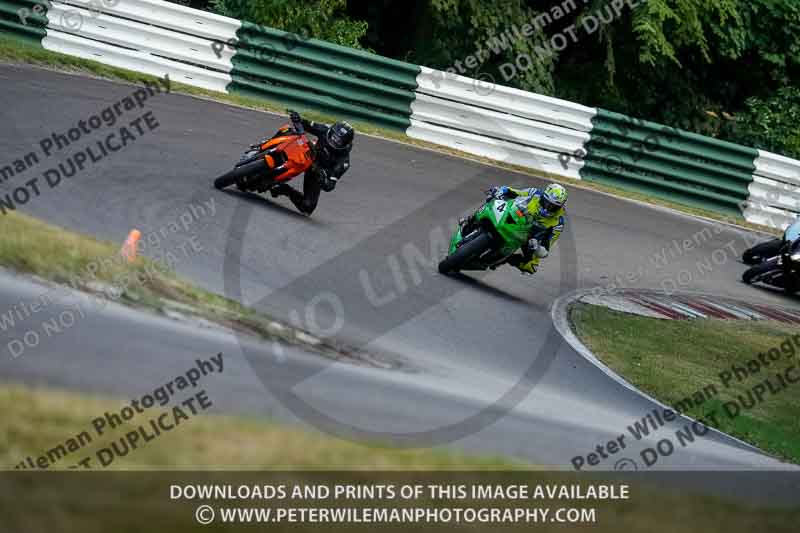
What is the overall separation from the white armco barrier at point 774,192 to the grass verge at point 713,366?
18.0ft

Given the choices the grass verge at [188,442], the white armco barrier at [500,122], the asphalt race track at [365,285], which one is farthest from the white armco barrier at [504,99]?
the grass verge at [188,442]

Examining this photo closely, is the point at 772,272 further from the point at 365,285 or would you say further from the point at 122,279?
the point at 122,279

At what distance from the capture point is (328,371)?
673cm

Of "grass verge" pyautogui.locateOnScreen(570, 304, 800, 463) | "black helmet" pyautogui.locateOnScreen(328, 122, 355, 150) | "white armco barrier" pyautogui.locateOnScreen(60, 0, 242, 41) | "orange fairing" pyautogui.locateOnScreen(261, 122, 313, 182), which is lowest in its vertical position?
"grass verge" pyautogui.locateOnScreen(570, 304, 800, 463)

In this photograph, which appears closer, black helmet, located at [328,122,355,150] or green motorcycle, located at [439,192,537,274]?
green motorcycle, located at [439,192,537,274]

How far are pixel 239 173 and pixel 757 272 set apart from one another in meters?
7.21

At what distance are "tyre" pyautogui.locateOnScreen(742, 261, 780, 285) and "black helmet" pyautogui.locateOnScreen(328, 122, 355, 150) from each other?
618cm

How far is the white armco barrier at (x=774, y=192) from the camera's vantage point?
18.0m

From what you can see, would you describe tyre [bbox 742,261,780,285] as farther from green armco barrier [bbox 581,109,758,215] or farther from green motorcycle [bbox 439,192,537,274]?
green motorcycle [bbox 439,192,537,274]

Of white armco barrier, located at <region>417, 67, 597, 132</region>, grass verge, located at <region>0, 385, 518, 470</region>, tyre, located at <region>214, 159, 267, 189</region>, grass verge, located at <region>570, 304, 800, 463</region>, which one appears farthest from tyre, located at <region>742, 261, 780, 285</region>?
grass verge, located at <region>0, 385, 518, 470</region>

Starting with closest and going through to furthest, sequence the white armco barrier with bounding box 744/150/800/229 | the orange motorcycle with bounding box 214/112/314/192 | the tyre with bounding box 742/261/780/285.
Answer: the orange motorcycle with bounding box 214/112/314/192, the tyre with bounding box 742/261/780/285, the white armco barrier with bounding box 744/150/800/229

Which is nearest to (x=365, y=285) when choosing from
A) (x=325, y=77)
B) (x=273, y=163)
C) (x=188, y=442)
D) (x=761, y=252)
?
(x=273, y=163)

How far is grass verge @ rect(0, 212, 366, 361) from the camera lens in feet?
22.4

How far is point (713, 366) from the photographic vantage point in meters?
10.9
